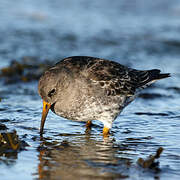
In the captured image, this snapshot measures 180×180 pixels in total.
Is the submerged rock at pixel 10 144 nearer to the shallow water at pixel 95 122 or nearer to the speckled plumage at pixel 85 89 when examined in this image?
the shallow water at pixel 95 122

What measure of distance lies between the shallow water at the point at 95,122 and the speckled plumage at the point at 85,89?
0.40 m

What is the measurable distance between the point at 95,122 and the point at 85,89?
1.36 metres

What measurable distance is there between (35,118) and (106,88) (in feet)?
5.28

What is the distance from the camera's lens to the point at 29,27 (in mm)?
17078

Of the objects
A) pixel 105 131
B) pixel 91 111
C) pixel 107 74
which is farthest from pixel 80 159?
pixel 107 74

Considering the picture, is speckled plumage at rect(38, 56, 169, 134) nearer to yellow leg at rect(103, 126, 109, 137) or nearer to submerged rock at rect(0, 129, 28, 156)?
yellow leg at rect(103, 126, 109, 137)

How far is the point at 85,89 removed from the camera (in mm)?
7355

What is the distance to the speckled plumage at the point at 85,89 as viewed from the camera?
7189 mm

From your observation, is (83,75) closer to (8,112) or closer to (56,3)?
(8,112)

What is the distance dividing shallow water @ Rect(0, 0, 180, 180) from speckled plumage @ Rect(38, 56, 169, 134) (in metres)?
0.40

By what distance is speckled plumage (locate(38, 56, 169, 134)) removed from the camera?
23.6 ft

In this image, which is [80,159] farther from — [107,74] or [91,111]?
[107,74]

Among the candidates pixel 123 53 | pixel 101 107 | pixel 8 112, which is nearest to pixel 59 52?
pixel 123 53

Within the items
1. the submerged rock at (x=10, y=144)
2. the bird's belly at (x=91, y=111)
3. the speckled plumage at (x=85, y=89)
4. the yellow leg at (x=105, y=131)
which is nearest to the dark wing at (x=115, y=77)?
the speckled plumage at (x=85, y=89)
